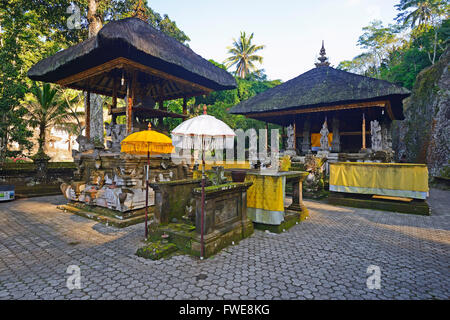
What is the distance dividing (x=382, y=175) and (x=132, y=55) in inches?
355

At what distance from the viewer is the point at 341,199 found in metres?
8.66

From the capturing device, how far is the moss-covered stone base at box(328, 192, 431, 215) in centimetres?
725

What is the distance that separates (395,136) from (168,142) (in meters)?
28.6

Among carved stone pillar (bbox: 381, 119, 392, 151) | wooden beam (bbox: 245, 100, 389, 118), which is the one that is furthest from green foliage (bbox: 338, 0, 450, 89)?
wooden beam (bbox: 245, 100, 389, 118)

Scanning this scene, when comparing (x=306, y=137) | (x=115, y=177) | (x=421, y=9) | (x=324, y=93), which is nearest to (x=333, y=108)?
(x=324, y=93)

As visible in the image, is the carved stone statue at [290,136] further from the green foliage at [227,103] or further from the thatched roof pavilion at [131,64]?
the thatched roof pavilion at [131,64]

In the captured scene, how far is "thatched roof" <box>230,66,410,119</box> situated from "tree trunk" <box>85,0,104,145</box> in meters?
8.62

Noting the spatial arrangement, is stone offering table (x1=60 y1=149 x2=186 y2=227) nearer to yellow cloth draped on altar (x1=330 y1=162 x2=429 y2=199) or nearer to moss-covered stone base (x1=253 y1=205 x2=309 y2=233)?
moss-covered stone base (x1=253 y1=205 x2=309 y2=233)

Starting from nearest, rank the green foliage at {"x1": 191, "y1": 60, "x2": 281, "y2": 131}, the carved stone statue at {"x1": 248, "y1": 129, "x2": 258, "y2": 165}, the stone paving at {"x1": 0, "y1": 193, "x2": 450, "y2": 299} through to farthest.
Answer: the stone paving at {"x1": 0, "y1": 193, "x2": 450, "y2": 299} < the carved stone statue at {"x1": 248, "y1": 129, "x2": 258, "y2": 165} < the green foliage at {"x1": 191, "y1": 60, "x2": 281, "y2": 131}

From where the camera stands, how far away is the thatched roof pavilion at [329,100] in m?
12.1

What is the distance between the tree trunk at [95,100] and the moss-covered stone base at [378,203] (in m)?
12.3

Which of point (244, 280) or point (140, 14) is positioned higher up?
point (140, 14)

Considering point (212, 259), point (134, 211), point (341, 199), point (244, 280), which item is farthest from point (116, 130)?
point (341, 199)

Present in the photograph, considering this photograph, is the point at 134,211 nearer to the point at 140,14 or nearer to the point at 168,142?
the point at 168,142
